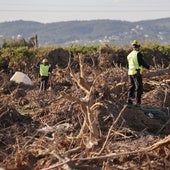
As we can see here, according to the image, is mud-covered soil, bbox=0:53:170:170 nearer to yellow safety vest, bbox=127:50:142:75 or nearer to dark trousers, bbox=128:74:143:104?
dark trousers, bbox=128:74:143:104

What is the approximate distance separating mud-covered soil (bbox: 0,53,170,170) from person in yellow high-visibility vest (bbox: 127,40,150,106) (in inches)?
11.7

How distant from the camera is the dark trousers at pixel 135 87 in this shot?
13.4 meters

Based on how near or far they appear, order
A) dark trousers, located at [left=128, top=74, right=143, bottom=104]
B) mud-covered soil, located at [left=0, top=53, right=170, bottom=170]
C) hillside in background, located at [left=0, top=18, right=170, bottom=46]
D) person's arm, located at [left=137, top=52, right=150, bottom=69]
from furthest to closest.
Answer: hillside in background, located at [left=0, top=18, right=170, bottom=46] < dark trousers, located at [left=128, top=74, right=143, bottom=104] < person's arm, located at [left=137, top=52, right=150, bottom=69] < mud-covered soil, located at [left=0, top=53, right=170, bottom=170]

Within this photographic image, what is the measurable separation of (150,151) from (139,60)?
595 cm

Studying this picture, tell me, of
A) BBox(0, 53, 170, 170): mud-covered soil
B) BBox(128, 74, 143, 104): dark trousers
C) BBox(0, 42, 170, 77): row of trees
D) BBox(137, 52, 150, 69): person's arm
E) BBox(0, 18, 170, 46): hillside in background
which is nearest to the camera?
BBox(0, 53, 170, 170): mud-covered soil

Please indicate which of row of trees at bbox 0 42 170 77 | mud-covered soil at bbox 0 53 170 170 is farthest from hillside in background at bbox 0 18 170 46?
mud-covered soil at bbox 0 53 170 170

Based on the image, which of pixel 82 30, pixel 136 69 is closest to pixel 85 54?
pixel 136 69

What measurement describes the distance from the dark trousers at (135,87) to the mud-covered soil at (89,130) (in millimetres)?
276

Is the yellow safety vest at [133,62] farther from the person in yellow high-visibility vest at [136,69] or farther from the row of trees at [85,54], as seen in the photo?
the row of trees at [85,54]

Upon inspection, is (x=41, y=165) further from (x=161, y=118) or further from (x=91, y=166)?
(x=161, y=118)

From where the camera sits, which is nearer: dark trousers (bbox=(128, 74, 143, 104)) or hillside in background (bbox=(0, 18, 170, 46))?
dark trousers (bbox=(128, 74, 143, 104))

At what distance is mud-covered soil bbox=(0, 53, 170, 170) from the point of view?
23.9 feet

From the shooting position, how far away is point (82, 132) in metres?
7.89

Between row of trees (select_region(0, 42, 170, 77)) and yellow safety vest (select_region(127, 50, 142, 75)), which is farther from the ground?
yellow safety vest (select_region(127, 50, 142, 75))
